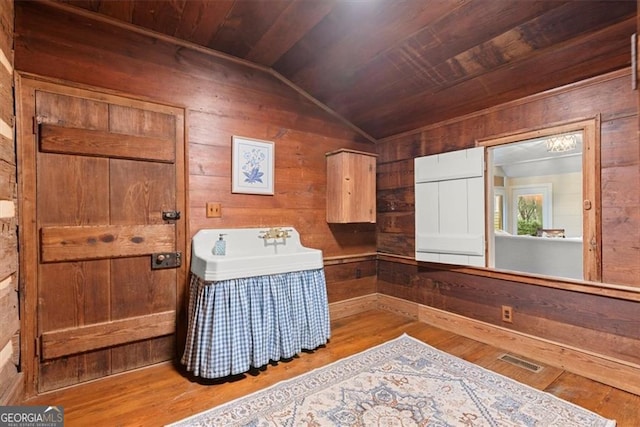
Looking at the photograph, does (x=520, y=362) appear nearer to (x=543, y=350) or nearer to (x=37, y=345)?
(x=543, y=350)

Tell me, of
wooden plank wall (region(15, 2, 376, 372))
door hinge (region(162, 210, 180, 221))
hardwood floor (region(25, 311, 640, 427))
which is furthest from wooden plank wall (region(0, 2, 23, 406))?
door hinge (region(162, 210, 180, 221))

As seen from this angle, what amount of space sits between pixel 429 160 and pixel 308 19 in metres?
1.65

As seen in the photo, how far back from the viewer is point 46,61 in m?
1.82

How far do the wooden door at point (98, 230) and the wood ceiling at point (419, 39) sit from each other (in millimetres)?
704

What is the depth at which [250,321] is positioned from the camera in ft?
6.68

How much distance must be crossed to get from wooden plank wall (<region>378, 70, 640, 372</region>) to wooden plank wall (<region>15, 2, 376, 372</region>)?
784 mm

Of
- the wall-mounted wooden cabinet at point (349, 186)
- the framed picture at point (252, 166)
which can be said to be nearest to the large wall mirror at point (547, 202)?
the wall-mounted wooden cabinet at point (349, 186)

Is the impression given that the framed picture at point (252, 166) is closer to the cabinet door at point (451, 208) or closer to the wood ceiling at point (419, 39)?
the wood ceiling at point (419, 39)

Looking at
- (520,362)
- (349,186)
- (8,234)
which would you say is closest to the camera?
(8,234)

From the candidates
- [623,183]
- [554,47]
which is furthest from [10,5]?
[623,183]

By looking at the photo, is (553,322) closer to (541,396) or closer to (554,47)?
(541,396)

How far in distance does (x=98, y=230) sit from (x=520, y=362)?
3.10 meters

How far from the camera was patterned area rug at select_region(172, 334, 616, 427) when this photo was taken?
5.17 ft

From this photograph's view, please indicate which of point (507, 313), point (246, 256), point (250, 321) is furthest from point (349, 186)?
point (507, 313)
